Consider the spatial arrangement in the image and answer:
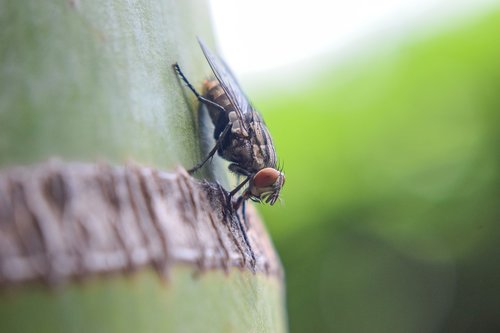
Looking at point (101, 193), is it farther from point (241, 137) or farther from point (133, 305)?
point (241, 137)

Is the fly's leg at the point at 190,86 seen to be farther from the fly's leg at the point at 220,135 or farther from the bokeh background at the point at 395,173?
the bokeh background at the point at 395,173

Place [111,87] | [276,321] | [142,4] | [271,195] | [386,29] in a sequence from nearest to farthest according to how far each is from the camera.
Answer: [111,87] < [142,4] < [276,321] < [271,195] < [386,29]

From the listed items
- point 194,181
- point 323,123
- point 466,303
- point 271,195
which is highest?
point 194,181

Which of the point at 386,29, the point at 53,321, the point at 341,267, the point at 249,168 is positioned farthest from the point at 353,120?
the point at 53,321

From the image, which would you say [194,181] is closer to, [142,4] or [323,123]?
[142,4]

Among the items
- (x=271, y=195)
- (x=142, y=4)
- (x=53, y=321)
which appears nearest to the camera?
(x=53, y=321)

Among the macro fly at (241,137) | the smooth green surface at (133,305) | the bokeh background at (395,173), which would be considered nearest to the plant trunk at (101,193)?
the smooth green surface at (133,305)

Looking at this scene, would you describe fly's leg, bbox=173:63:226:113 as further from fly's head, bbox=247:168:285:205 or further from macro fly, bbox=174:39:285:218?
fly's head, bbox=247:168:285:205
